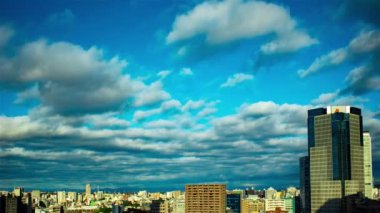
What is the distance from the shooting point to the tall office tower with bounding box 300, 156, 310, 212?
128 meters

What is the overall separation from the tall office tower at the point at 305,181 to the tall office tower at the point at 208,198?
62.5 ft

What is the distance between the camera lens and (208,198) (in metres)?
124

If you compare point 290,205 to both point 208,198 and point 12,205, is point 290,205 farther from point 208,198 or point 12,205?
point 12,205

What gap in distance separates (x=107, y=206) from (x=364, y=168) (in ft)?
321

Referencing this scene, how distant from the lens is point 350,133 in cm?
11281

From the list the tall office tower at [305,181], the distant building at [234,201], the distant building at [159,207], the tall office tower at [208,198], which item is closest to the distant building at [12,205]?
the distant building at [159,207]

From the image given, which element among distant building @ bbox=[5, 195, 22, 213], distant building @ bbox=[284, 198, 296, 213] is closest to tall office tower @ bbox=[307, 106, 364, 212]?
distant building @ bbox=[284, 198, 296, 213]

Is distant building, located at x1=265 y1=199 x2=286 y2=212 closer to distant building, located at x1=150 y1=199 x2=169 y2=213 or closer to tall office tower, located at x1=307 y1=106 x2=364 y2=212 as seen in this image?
distant building, located at x1=150 y1=199 x2=169 y2=213

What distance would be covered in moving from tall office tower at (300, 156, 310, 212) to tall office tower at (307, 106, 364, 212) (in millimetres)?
10938

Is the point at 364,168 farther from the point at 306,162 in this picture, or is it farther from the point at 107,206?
the point at 107,206

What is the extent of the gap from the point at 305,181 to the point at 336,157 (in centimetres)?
2105

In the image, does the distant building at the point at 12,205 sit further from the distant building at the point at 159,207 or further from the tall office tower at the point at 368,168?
the tall office tower at the point at 368,168

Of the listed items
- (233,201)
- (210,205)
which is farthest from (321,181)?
(233,201)

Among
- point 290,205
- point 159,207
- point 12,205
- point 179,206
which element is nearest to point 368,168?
point 290,205
